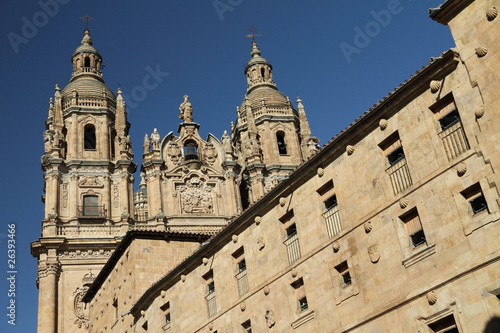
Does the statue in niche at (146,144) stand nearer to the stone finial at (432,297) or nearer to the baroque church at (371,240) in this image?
the baroque church at (371,240)

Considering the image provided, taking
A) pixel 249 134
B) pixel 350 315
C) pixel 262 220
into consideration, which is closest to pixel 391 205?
pixel 350 315

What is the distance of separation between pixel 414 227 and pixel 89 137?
145 ft

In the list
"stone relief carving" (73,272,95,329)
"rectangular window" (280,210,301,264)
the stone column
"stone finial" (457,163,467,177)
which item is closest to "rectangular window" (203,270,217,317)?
"rectangular window" (280,210,301,264)

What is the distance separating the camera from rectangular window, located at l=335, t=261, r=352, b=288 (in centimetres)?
2181

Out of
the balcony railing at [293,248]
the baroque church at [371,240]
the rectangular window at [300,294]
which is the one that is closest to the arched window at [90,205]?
the baroque church at [371,240]

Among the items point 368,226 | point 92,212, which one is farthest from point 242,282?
point 92,212

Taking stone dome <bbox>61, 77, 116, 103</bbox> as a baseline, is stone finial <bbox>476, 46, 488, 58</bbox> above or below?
below

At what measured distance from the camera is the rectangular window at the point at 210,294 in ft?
90.7

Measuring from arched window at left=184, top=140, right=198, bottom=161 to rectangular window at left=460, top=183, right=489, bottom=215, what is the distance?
40.1 meters

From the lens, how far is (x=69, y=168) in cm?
5519

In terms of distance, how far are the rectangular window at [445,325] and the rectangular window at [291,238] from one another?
631 cm

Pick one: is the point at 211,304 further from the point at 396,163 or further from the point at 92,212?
the point at 92,212

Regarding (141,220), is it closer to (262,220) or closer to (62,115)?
(62,115)

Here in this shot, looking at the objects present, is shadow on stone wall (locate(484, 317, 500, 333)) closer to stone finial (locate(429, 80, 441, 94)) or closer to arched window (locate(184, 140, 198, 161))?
stone finial (locate(429, 80, 441, 94))
